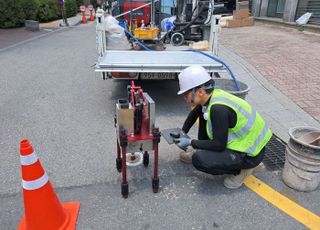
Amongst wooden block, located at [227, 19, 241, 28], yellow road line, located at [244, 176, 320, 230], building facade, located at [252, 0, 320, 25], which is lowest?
yellow road line, located at [244, 176, 320, 230]

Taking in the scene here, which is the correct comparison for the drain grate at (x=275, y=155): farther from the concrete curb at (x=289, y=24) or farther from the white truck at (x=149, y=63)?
the concrete curb at (x=289, y=24)

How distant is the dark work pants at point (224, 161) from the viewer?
2.64m

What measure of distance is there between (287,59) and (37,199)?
6728 mm

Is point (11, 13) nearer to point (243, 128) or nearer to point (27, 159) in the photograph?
point (27, 159)

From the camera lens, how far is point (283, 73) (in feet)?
19.9

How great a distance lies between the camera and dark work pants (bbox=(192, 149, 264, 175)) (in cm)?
264

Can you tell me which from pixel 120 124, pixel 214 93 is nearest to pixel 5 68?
pixel 120 124

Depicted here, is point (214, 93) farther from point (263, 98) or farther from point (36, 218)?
point (263, 98)

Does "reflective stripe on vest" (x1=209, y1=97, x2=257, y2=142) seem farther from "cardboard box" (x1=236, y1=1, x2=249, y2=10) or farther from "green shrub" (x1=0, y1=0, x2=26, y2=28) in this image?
"green shrub" (x1=0, y1=0, x2=26, y2=28)

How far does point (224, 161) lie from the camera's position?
263 centimetres

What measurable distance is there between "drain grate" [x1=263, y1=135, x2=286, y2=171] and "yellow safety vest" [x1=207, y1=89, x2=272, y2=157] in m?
0.63

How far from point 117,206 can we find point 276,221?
1384 millimetres

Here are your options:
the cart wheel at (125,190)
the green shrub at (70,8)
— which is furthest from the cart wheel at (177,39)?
the green shrub at (70,8)

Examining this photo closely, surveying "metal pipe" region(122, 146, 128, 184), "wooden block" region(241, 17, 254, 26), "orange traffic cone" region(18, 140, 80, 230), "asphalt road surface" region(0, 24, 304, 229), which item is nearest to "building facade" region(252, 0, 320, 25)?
"wooden block" region(241, 17, 254, 26)
